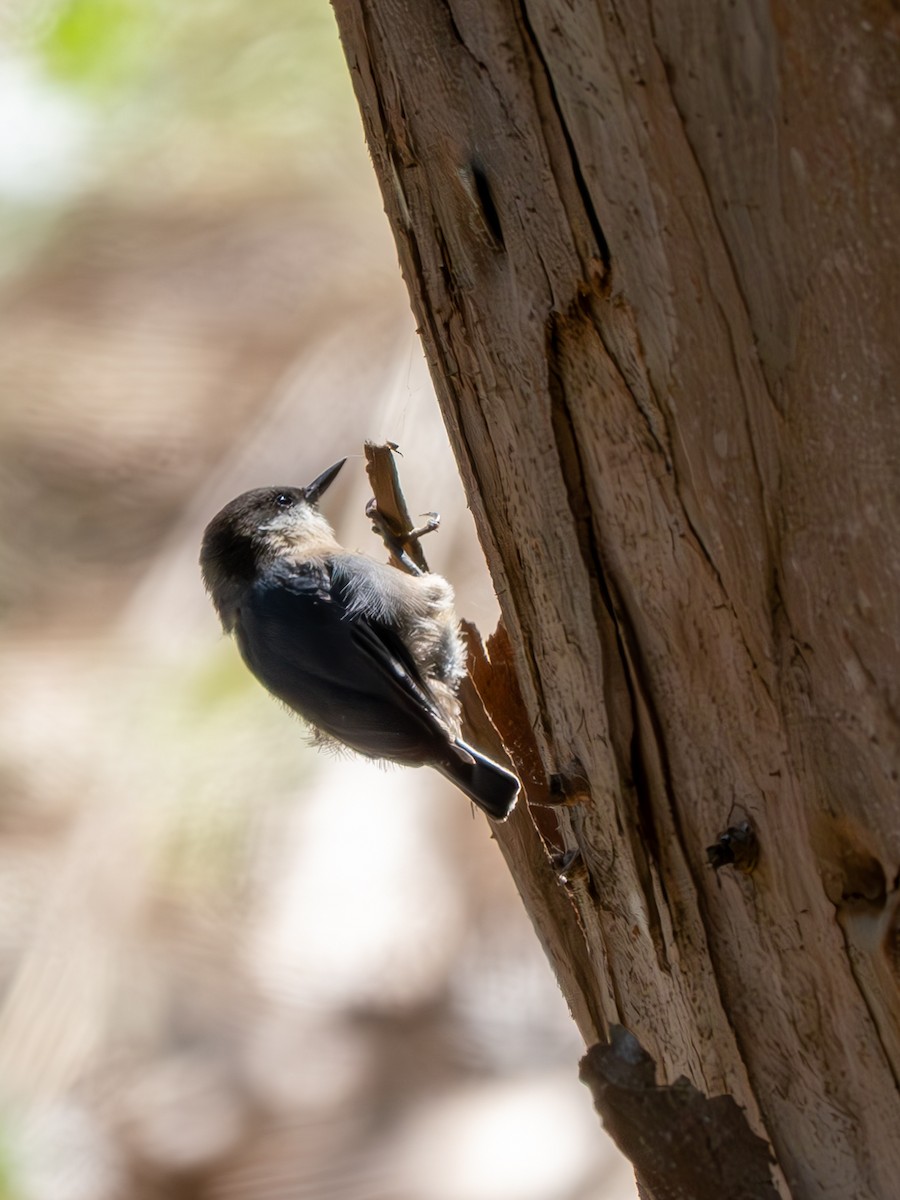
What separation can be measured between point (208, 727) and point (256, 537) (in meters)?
1.52

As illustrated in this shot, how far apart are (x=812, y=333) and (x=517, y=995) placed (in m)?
3.05

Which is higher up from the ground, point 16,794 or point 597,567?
point 16,794

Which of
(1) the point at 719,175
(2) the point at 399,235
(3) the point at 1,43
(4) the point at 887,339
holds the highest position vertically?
(3) the point at 1,43

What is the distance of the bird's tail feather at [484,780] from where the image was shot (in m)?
1.70

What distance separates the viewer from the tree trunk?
0.97 m

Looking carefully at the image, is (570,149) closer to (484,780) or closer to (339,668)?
(484,780)

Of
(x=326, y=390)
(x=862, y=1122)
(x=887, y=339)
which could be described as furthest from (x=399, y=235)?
(x=326, y=390)

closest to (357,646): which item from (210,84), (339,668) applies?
(339,668)

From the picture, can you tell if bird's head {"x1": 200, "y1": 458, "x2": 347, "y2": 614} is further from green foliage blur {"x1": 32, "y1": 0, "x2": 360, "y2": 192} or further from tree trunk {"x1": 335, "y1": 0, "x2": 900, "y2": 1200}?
green foliage blur {"x1": 32, "y1": 0, "x2": 360, "y2": 192}

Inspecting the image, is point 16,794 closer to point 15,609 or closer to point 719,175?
point 15,609

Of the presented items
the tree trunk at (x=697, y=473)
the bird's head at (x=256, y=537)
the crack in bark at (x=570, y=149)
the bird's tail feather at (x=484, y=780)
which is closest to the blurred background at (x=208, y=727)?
the bird's head at (x=256, y=537)

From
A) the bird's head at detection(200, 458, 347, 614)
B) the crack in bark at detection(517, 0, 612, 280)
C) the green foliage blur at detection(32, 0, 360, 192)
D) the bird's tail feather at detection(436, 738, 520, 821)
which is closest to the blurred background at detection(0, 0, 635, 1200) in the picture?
the green foliage blur at detection(32, 0, 360, 192)

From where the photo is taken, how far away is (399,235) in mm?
1283

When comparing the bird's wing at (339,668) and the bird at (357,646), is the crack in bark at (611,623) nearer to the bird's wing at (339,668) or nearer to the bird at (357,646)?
the bird at (357,646)
